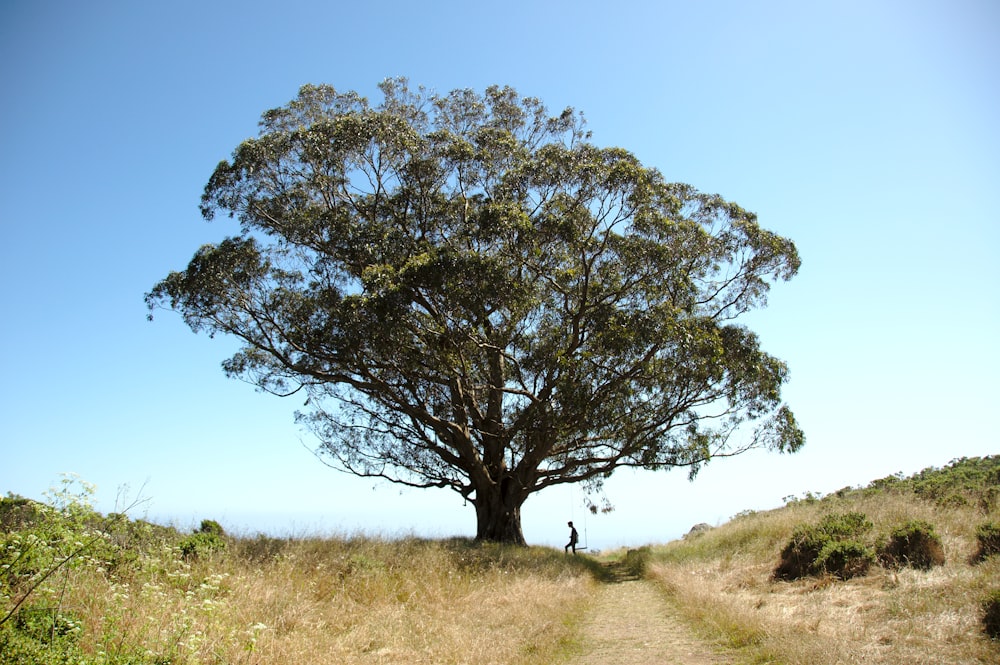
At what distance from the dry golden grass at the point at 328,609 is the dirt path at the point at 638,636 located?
1.55ft

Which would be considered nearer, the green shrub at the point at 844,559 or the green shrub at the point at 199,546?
the green shrub at the point at 199,546

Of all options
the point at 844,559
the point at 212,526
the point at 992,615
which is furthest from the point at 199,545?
the point at 844,559

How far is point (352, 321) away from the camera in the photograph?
14.5 metres

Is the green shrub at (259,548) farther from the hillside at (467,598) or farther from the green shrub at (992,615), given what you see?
the green shrub at (992,615)

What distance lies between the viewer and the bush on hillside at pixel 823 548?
34.7 ft

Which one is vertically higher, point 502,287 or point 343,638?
point 502,287

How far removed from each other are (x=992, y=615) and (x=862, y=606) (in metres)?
1.96

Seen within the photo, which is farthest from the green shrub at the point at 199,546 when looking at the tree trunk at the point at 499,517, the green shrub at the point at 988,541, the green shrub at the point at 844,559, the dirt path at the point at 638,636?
the green shrub at the point at 988,541

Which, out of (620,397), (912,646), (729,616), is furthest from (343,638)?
(620,397)

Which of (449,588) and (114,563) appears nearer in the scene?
(114,563)

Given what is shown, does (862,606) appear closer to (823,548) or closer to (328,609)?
(823,548)

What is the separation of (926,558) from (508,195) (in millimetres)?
12456

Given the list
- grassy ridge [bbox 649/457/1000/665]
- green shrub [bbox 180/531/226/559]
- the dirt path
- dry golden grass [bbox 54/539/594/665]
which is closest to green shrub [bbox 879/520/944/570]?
grassy ridge [bbox 649/457/1000/665]

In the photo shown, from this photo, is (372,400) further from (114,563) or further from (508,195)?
(114,563)
